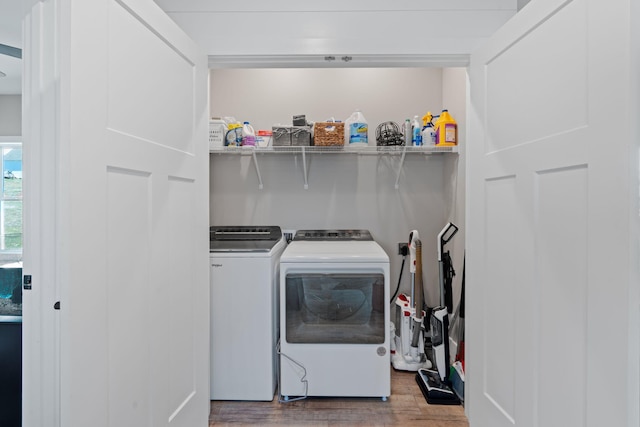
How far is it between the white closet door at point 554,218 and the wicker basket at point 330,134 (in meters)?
1.02

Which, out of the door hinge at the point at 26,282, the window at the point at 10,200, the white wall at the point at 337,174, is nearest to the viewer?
the door hinge at the point at 26,282

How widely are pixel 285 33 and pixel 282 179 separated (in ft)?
4.31

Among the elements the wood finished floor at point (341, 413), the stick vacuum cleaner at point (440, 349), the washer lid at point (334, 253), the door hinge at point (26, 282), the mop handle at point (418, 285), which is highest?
the door hinge at point (26, 282)

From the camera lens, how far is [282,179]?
296cm

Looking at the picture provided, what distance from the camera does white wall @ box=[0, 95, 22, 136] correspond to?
12.3ft

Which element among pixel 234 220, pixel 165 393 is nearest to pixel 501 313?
pixel 165 393

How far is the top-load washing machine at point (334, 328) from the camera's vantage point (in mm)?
2100

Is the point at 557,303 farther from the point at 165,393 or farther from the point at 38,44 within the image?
the point at 38,44

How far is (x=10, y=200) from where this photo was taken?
162 inches

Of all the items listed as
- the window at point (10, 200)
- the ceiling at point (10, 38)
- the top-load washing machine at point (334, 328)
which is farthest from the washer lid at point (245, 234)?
the window at point (10, 200)

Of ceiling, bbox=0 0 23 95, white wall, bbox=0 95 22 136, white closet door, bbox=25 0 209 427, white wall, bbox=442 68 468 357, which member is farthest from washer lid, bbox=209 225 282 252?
white wall, bbox=0 95 22 136

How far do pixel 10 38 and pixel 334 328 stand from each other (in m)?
2.76

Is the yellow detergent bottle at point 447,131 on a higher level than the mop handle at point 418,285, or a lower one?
higher

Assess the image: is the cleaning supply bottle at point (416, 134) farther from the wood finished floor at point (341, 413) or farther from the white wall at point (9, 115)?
the white wall at point (9, 115)
